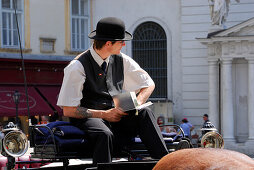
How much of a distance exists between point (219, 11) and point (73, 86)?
20.8 meters

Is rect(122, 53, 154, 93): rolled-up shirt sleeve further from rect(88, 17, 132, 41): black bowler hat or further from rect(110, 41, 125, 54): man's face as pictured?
rect(88, 17, 132, 41): black bowler hat

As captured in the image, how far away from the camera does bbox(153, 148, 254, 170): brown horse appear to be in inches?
96.7

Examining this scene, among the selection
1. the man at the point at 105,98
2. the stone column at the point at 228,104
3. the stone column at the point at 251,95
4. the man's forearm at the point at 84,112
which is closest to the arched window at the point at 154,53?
the stone column at the point at 228,104

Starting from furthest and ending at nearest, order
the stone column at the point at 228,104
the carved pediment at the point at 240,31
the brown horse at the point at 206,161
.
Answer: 1. the stone column at the point at 228,104
2. the carved pediment at the point at 240,31
3. the brown horse at the point at 206,161

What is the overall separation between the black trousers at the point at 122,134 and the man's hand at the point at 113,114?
50mm

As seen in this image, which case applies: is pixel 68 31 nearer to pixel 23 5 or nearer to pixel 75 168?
pixel 23 5

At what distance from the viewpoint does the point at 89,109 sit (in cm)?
462

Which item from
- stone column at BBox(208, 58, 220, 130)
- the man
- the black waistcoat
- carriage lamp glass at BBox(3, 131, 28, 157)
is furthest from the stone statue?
carriage lamp glass at BBox(3, 131, 28, 157)

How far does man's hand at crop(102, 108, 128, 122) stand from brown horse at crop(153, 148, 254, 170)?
1.64 metres

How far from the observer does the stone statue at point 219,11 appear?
24.6 meters

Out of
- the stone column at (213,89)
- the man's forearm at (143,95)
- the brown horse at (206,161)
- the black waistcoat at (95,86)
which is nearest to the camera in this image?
the brown horse at (206,161)

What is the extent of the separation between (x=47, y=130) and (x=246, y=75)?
19.9 m

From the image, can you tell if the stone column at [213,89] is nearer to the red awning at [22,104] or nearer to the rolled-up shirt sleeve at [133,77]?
the red awning at [22,104]

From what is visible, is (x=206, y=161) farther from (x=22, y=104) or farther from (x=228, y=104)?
(x=22, y=104)
